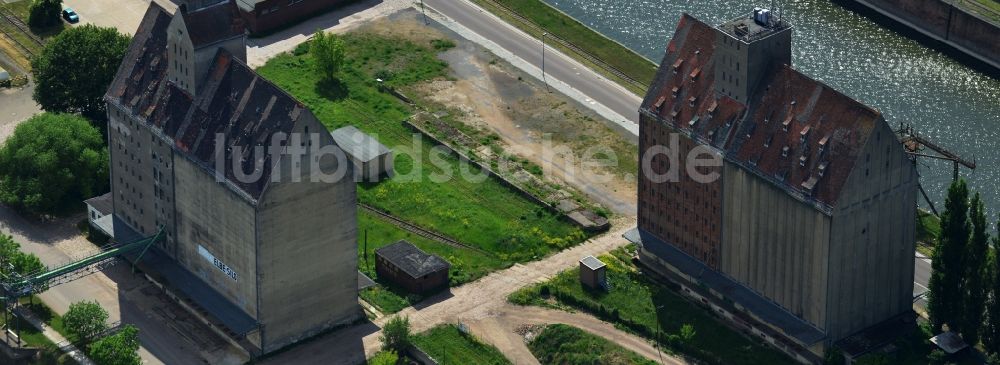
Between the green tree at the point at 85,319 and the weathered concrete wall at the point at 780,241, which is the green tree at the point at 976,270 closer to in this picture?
the weathered concrete wall at the point at 780,241

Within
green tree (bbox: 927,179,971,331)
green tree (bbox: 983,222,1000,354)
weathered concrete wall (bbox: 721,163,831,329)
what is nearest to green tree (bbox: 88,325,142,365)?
weathered concrete wall (bbox: 721,163,831,329)

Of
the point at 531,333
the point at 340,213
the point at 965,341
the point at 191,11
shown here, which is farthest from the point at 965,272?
the point at 191,11

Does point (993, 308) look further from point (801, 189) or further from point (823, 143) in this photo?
point (823, 143)

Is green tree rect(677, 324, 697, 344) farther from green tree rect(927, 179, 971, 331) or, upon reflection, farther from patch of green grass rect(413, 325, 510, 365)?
green tree rect(927, 179, 971, 331)

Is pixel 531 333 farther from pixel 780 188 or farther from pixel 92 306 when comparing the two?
pixel 92 306

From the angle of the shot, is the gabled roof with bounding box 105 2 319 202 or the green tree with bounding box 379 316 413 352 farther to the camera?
the green tree with bounding box 379 316 413 352

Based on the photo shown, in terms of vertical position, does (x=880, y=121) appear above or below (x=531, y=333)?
above

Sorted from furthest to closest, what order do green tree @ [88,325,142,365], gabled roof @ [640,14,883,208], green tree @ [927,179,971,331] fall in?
green tree @ [88,325,142,365] → green tree @ [927,179,971,331] → gabled roof @ [640,14,883,208]

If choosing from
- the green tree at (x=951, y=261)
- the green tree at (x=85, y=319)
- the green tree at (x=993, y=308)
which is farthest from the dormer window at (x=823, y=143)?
the green tree at (x=85, y=319)
